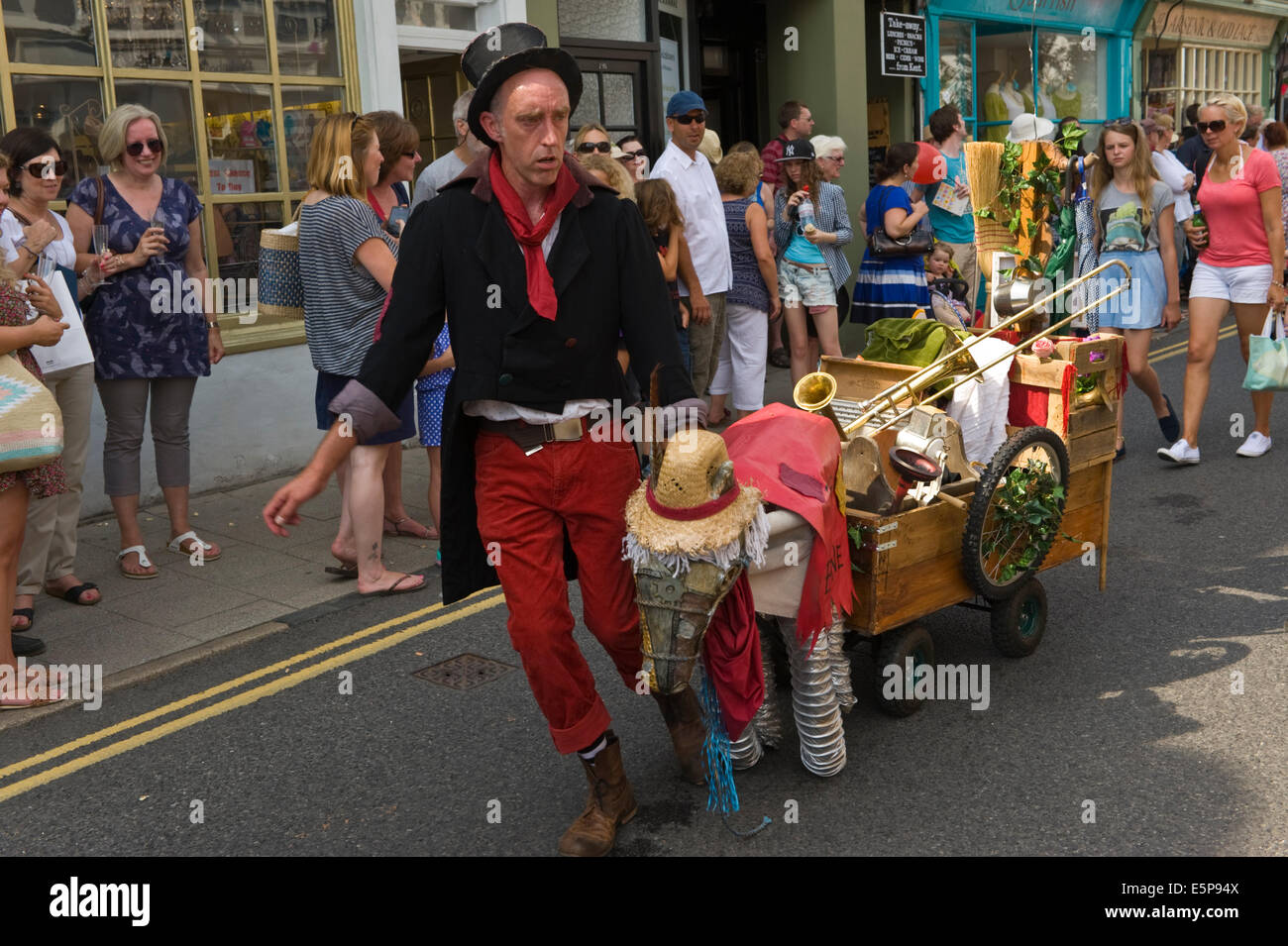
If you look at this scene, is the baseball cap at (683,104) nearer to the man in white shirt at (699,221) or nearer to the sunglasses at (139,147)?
the man in white shirt at (699,221)

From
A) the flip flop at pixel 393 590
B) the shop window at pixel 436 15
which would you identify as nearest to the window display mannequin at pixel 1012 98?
the shop window at pixel 436 15

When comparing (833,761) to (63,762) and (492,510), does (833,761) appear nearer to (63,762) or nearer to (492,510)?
(492,510)

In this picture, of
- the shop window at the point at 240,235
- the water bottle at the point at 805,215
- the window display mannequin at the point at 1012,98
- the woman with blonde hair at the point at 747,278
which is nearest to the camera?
the shop window at the point at 240,235

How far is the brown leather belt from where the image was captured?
3.65 meters

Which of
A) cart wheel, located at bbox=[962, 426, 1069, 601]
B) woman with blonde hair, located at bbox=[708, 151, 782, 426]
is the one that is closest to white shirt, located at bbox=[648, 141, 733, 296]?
woman with blonde hair, located at bbox=[708, 151, 782, 426]

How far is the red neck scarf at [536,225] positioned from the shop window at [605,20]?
325 inches

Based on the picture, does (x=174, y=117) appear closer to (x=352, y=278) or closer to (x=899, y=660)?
(x=352, y=278)

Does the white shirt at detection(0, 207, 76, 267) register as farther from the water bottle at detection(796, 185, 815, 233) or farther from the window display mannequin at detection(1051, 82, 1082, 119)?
the window display mannequin at detection(1051, 82, 1082, 119)

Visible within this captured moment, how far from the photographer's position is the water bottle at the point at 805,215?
952 centimetres

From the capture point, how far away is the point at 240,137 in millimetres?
8734

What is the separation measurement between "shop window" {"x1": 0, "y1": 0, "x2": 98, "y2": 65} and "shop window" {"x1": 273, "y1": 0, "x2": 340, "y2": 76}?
137 cm

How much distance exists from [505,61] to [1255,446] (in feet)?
21.1

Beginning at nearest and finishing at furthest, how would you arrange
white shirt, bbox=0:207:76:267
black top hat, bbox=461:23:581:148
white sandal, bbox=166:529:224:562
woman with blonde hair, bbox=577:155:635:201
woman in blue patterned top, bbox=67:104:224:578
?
black top hat, bbox=461:23:581:148, white shirt, bbox=0:207:76:267, woman in blue patterned top, bbox=67:104:224:578, woman with blonde hair, bbox=577:155:635:201, white sandal, bbox=166:529:224:562
